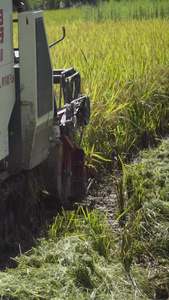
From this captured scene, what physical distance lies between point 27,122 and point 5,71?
39 centimetres

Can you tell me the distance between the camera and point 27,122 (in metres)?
3.91

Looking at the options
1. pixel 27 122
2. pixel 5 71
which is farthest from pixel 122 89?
pixel 5 71

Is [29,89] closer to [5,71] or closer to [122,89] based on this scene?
[5,71]

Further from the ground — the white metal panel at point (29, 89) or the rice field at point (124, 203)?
the white metal panel at point (29, 89)

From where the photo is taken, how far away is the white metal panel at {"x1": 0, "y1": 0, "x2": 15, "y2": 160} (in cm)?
358

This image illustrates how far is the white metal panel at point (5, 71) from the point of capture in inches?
141

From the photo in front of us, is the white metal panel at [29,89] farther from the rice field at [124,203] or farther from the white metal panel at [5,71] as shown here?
the rice field at [124,203]

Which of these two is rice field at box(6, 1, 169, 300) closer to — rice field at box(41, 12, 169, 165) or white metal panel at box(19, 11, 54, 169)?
rice field at box(41, 12, 169, 165)

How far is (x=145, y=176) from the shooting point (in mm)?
5148

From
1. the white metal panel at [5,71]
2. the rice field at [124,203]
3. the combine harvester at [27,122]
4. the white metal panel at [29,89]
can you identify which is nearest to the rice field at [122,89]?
the rice field at [124,203]

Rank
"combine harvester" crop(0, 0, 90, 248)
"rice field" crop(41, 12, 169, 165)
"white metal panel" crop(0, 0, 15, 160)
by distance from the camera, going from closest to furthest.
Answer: "white metal panel" crop(0, 0, 15, 160) < "combine harvester" crop(0, 0, 90, 248) < "rice field" crop(41, 12, 169, 165)

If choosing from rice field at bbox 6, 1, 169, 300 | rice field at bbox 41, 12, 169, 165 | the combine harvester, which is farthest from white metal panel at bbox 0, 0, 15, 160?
rice field at bbox 41, 12, 169, 165

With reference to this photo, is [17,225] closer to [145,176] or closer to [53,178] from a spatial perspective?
[53,178]

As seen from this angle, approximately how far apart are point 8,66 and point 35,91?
24cm
